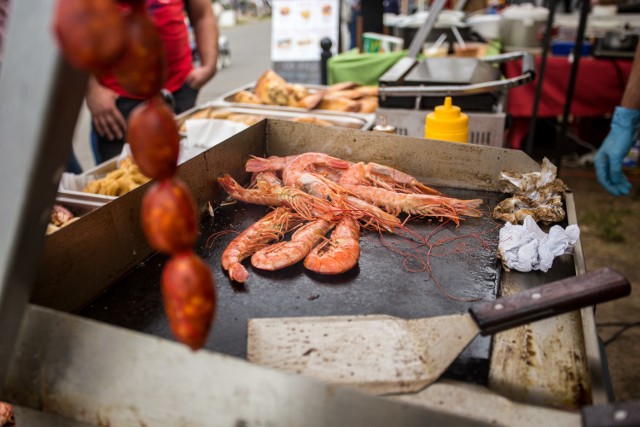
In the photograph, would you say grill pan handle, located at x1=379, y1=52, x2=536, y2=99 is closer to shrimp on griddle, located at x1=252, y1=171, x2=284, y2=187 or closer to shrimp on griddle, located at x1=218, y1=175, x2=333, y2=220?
shrimp on griddle, located at x1=252, y1=171, x2=284, y2=187

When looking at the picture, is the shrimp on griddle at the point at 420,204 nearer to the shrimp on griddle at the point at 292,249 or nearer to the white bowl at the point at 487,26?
the shrimp on griddle at the point at 292,249

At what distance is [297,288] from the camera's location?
201 cm

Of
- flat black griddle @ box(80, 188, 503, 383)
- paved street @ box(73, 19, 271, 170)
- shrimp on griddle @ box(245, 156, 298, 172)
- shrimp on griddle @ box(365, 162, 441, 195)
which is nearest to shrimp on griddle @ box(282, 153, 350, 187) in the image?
shrimp on griddle @ box(245, 156, 298, 172)

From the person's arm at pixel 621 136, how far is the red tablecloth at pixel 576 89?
7.40ft

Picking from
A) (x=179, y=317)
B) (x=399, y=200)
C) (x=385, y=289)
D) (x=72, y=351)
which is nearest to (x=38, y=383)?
(x=72, y=351)

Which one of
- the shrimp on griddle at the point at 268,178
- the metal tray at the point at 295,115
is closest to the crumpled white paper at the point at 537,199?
the shrimp on griddle at the point at 268,178

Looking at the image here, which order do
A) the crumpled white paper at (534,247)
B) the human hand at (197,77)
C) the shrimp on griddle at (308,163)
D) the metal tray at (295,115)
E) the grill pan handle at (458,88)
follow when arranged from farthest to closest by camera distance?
the human hand at (197,77)
the metal tray at (295,115)
the grill pan handle at (458,88)
the shrimp on griddle at (308,163)
the crumpled white paper at (534,247)

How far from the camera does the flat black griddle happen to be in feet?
5.86

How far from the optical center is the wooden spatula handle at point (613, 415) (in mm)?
995

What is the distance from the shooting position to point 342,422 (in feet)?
3.42

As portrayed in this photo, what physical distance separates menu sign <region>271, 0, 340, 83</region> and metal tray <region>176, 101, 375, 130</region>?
3290mm

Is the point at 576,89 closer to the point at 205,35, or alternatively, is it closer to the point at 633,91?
the point at 633,91

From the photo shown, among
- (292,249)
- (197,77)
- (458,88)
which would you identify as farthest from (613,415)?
(197,77)

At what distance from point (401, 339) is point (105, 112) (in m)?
3.57
